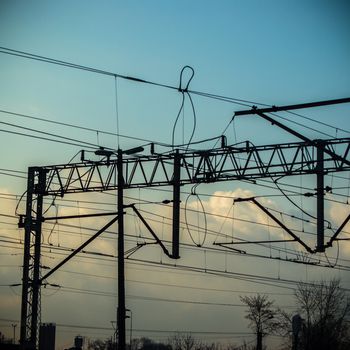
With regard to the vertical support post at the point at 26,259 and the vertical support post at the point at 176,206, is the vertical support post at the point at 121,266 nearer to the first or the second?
the vertical support post at the point at 176,206

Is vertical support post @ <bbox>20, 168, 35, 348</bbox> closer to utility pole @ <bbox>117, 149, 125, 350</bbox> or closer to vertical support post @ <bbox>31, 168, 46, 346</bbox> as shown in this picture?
vertical support post @ <bbox>31, 168, 46, 346</bbox>

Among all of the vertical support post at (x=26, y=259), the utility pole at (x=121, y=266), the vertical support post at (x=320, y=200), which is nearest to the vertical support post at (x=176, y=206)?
the utility pole at (x=121, y=266)

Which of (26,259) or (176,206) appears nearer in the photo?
(176,206)

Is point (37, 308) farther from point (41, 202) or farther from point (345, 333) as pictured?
point (345, 333)

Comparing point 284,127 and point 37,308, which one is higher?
point 284,127

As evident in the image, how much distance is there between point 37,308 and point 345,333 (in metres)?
49.2

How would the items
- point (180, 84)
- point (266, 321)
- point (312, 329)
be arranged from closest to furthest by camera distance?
point (180, 84), point (312, 329), point (266, 321)

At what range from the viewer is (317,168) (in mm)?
26219

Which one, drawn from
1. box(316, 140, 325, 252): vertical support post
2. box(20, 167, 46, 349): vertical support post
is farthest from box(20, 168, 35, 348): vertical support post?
box(316, 140, 325, 252): vertical support post

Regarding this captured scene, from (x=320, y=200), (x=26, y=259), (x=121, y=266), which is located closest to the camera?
(x=121, y=266)

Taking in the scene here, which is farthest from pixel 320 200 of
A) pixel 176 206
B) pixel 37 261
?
pixel 37 261

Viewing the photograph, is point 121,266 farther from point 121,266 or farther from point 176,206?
point 176,206

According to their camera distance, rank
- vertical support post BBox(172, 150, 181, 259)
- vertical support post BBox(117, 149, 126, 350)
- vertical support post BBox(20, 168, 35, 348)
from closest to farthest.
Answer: vertical support post BBox(117, 149, 126, 350)
vertical support post BBox(172, 150, 181, 259)
vertical support post BBox(20, 168, 35, 348)

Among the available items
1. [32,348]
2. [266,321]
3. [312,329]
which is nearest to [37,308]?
[32,348]
